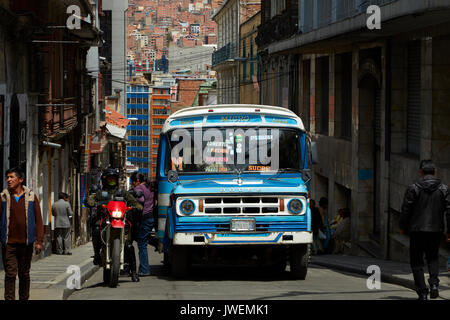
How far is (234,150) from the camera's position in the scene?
593 inches

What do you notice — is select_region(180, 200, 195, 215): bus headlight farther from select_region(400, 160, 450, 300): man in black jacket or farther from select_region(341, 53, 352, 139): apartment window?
select_region(341, 53, 352, 139): apartment window

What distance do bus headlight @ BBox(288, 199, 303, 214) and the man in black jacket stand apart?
251 cm

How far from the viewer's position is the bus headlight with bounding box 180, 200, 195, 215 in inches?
552

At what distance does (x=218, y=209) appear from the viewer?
46.1 ft

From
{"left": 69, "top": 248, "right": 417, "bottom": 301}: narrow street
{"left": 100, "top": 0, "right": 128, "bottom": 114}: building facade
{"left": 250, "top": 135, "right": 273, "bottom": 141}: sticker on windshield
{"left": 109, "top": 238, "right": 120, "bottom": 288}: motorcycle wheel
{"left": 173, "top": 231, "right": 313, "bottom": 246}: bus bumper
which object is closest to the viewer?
{"left": 69, "top": 248, "right": 417, "bottom": 301}: narrow street

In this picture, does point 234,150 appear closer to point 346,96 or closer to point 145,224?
point 145,224

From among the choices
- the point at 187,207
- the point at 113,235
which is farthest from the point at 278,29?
the point at 113,235

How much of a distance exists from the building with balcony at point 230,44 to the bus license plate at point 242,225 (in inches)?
1618

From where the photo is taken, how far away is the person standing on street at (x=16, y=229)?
1118 centimetres

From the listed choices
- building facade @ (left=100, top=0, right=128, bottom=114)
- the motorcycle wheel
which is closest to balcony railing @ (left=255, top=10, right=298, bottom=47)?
the motorcycle wheel

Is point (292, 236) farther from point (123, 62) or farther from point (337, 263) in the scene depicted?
point (123, 62)

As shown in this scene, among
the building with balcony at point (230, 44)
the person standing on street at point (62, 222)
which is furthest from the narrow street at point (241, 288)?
the building with balcony at point (230, 44)

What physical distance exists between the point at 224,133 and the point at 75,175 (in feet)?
70.3
